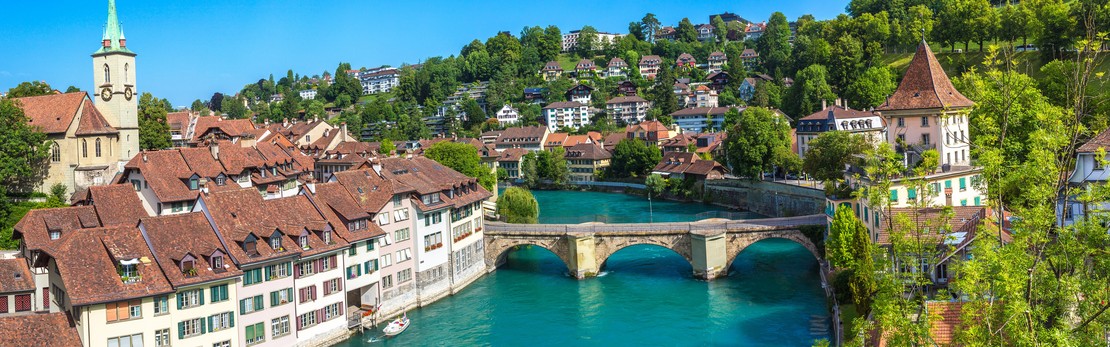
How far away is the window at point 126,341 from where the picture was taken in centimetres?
3102

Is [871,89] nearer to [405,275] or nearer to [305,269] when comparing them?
[405,275]

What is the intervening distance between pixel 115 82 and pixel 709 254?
37.7m

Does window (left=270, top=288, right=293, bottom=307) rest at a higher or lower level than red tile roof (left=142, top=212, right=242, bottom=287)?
lower

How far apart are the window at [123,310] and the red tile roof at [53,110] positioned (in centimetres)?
2859

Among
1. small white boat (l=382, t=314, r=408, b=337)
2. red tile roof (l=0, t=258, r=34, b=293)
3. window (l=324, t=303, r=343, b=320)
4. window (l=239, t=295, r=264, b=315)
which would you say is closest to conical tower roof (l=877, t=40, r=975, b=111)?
small white boat (l=382, t=314, r=408, b=337)

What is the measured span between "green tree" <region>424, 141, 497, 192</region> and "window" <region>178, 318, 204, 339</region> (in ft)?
138

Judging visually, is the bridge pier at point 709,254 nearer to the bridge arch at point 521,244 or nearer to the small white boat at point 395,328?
the bridge arch at point 521,244

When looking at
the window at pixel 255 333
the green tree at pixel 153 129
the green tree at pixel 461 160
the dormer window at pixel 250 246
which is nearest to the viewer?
the window at pixel 255 333

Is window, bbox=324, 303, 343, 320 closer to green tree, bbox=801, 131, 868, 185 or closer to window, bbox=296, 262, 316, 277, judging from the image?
window, bbox=296, 262, 316, 277

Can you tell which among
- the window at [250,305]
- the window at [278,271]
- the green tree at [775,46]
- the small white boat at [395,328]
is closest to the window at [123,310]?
the window at [250,305]

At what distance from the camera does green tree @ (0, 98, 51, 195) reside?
50562mm

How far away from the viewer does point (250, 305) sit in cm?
3494

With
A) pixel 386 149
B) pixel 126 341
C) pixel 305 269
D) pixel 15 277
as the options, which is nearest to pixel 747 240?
pixel 305 269

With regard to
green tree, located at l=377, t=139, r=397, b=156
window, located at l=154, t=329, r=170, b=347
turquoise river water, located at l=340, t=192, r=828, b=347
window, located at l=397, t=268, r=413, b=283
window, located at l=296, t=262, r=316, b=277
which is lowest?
turquoise river water, located at l=340, t=192, r=828, b=347
